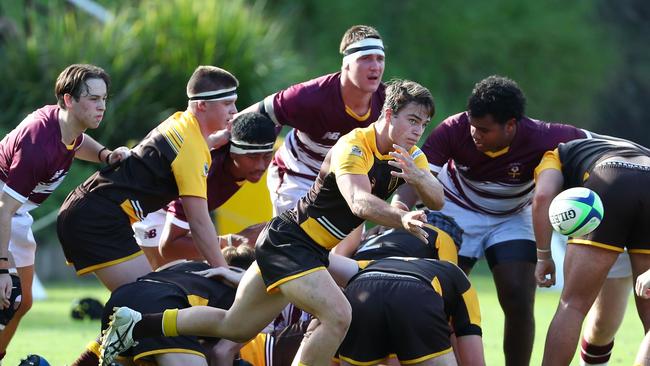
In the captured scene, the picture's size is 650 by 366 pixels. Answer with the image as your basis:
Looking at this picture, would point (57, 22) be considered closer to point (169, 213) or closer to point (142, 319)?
point (169, 213)

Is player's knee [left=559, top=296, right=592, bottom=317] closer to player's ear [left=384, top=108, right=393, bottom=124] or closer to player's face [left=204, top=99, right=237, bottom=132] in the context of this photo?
player's ear [left=384, top=108, right=393, bottom=124]

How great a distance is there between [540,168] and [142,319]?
2470 mm

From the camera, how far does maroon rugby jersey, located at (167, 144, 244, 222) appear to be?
823 centimetres

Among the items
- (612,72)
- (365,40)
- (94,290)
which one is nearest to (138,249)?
(365,40)

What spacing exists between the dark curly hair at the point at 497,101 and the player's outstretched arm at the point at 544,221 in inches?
24.9

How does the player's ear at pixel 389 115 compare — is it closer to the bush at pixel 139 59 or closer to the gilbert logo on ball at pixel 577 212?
the gilbert logo on ball at pixel 577 212

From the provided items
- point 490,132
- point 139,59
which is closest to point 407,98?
point 490,132

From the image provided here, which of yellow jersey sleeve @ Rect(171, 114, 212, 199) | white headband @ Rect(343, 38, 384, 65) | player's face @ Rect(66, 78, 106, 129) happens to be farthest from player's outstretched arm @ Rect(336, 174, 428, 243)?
white headband @ Rect(343, 38, 384, 65)

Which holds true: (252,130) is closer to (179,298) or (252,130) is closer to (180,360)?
(179,298)

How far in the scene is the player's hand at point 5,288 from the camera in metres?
6.71

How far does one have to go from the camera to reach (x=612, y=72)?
30703 millimetres

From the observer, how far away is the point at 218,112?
7.62 metres

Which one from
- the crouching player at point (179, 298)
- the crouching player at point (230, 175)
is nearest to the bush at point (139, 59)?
the crouching player at point (230, 175)

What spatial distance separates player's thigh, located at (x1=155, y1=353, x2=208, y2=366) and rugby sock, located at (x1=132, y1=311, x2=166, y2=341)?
0.41 ft
